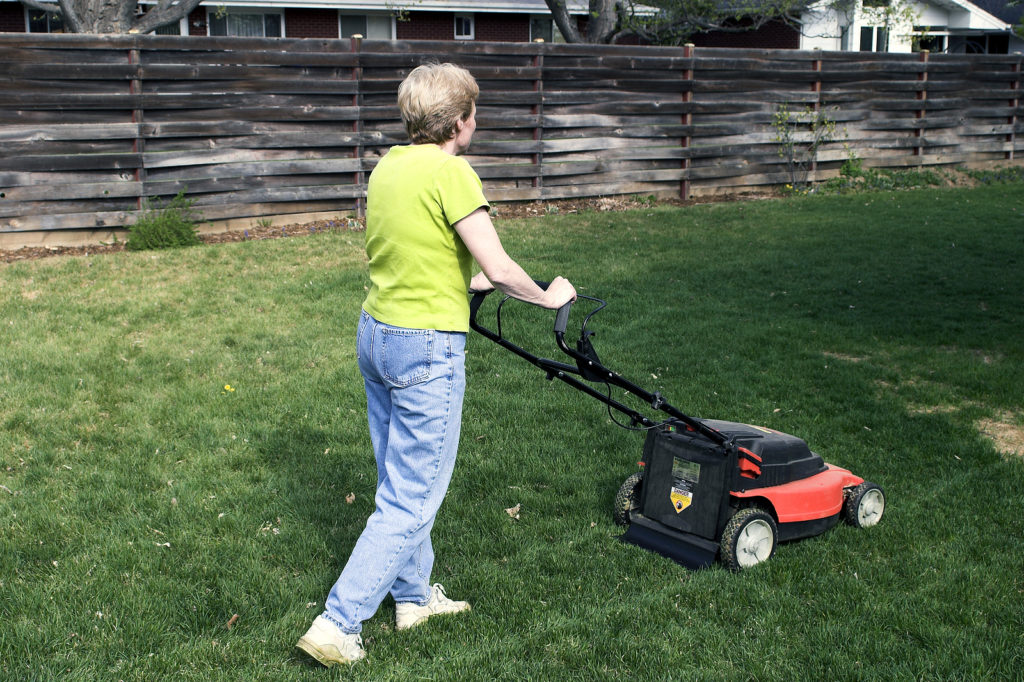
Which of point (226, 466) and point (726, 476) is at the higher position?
point (726, 476)

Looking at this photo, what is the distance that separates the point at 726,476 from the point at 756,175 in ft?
36.8

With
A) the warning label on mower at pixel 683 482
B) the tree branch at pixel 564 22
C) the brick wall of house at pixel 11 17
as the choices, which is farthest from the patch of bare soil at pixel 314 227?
the brick wall of house at pixel 11 17

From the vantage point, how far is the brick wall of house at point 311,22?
25391 mm

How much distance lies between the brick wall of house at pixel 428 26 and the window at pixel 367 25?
384 millimetres

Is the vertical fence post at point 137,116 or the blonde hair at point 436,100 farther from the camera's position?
the vertical fence post at point 137,116

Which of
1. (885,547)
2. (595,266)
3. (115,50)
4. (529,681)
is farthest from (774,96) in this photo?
(529,681)

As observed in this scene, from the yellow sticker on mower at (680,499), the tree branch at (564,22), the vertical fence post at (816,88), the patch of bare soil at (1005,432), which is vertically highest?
the tree branch at (564,22)

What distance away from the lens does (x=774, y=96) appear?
1425 centimetres

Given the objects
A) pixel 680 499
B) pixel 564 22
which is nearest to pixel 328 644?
pixel 680 499

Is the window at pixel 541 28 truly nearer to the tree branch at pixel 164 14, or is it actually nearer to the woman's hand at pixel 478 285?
the tree branch at pixel 164 14

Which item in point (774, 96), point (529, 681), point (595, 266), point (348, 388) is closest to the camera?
point (529, 681)

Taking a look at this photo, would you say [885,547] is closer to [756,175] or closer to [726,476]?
[726,476]

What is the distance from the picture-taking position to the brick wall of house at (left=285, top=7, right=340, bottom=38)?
25391mm

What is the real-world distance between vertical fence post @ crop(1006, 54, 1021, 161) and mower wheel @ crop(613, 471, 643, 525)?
1507cm
